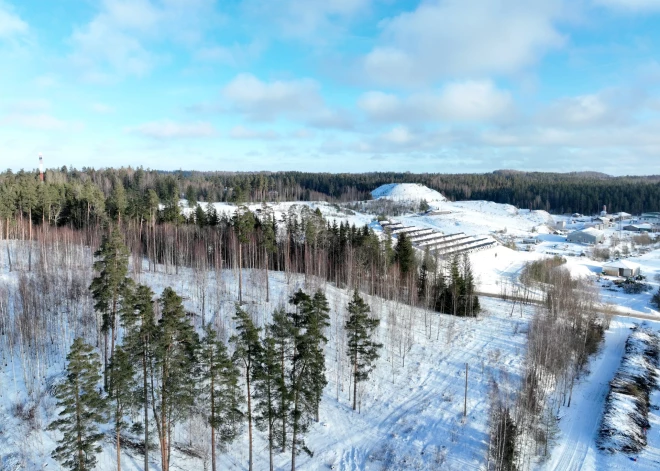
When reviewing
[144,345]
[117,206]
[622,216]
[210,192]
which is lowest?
[144,345]

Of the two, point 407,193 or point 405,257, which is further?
point 407,193

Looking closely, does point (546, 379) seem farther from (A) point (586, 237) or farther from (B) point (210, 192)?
(B) point (210, 192)

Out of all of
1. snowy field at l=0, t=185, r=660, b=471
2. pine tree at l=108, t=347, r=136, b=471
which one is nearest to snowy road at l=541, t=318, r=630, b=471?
snowy field at l=0, t=185, r=660, b=471

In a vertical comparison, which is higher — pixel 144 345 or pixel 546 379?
pixel 144 345

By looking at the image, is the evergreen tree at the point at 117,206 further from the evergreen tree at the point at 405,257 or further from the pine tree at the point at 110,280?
the evergreen tree at the point at 405,257

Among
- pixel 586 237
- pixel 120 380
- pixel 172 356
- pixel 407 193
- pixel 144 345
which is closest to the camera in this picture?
pixel 120 380

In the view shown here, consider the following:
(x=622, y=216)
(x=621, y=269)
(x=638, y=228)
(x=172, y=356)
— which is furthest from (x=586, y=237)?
(x=172, y=356)

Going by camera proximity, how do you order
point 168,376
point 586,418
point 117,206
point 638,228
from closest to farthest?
1. point 168,376
2. point 586,418
3. point 117,206
4. point 638,228
